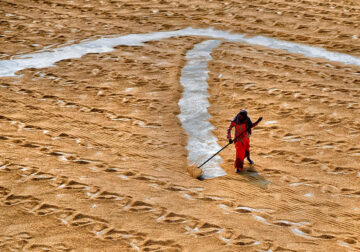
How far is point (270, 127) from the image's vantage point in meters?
9.91

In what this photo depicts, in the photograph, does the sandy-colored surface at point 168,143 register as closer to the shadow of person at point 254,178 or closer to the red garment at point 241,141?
the shadow of person at point 254,178

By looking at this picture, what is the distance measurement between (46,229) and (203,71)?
7581 millimetres

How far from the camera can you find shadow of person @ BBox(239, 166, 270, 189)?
7.83m

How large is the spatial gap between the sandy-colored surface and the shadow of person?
0.04m

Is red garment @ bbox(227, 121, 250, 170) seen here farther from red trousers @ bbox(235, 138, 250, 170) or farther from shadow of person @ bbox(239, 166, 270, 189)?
shadow of person @ bbox(239, 166, 270, 189)

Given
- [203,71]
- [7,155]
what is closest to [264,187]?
[7,155]

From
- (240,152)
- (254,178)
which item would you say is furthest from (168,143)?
(254,178)

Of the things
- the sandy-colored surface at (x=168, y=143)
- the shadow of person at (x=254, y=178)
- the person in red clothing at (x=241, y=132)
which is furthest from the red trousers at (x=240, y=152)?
the sandy-colored surface at (x=168, y=143)

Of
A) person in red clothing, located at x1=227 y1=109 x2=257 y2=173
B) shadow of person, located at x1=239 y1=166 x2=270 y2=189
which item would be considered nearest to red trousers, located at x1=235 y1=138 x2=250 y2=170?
person in red clothing, located at x1=227 y1=109 x2=257 y2=173

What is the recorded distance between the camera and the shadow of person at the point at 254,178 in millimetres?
7828

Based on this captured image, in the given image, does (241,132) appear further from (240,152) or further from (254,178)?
(254,178)

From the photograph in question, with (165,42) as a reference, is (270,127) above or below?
below

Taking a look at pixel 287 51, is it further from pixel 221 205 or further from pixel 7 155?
pixel 7 155

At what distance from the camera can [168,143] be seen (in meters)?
9.14
